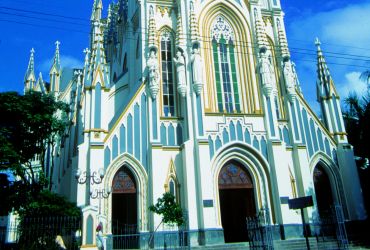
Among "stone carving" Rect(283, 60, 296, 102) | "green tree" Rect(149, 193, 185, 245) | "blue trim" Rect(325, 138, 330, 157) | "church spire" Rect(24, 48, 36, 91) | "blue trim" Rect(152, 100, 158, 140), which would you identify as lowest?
"green tree" Rect(149, 193, 185, 245)

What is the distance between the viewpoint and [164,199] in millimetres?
19984

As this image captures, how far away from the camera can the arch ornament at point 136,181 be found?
69.6 ft

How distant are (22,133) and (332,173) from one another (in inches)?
793

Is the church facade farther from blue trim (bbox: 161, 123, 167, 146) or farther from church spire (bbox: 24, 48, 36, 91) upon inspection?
church spire (bbox: 24, 48, 36, 91)

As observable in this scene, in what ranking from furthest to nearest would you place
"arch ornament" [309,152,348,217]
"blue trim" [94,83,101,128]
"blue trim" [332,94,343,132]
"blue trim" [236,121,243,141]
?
"blue trim" [332,94,343,132] < "arch ornament" [309,152,348,217] < "blue trim" [236,121,243,141] < "blue trim" [94,83,101,128]

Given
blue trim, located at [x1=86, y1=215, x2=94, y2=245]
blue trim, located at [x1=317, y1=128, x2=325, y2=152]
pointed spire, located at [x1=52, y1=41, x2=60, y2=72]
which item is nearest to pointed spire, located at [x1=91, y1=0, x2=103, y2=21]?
pointed spire, located at [x1=52, y1=41, x2=60, y2=72]

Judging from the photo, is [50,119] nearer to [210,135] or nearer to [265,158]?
[210,135]

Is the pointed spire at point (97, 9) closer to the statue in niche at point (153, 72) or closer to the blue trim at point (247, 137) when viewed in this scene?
the statue in niche at point (153, 72)

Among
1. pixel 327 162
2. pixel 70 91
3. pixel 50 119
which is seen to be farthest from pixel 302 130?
pixel 70 91

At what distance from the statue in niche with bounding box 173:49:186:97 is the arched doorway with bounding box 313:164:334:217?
10407 millimetres

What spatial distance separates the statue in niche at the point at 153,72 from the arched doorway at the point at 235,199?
6.38 meters

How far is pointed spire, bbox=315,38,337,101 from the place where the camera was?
27.4 metres

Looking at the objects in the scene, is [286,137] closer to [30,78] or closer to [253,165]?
[253,165]

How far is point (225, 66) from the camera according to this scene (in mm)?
26141
